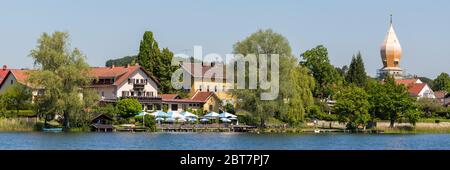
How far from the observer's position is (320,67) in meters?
83.9

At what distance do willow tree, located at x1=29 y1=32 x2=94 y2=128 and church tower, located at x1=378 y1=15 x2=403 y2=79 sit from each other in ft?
238

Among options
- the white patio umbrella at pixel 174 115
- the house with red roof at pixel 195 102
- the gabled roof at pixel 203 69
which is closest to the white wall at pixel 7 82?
the house with red roof at pixel 195 102

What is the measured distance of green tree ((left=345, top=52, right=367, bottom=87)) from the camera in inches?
3687

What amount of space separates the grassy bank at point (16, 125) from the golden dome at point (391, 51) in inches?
2911

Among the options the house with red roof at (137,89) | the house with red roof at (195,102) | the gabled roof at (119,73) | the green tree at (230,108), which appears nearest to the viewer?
the green tree at (230,108)

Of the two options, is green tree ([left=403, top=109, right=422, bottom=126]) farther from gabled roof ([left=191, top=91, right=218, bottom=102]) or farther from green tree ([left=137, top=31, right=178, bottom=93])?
green tree ([left=137, top=31, right=178, bottom=93])

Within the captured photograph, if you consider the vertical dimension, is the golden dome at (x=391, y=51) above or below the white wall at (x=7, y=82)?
above

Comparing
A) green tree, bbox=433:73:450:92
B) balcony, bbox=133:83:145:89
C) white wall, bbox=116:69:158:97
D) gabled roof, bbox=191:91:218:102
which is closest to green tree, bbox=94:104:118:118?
white wall, bbox=116:69:158:97

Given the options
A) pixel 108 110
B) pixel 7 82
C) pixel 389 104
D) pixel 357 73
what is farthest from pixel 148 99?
pixel 357 73

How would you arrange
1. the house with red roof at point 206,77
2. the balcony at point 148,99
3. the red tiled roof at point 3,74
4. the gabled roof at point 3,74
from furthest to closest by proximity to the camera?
1. the house with red roof at point 206,77
2. the red tiled roof at point 3,74
3. the gabled roof at point 3,74
4. the balcony at point 148,99

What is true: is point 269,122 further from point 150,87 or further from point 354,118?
point 150,87

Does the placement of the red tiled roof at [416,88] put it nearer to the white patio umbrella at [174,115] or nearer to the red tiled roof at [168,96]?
the red tiled roof at [168,96]

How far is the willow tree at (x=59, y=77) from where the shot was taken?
54616 millimetres

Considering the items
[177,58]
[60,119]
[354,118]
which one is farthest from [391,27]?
[60,119]
